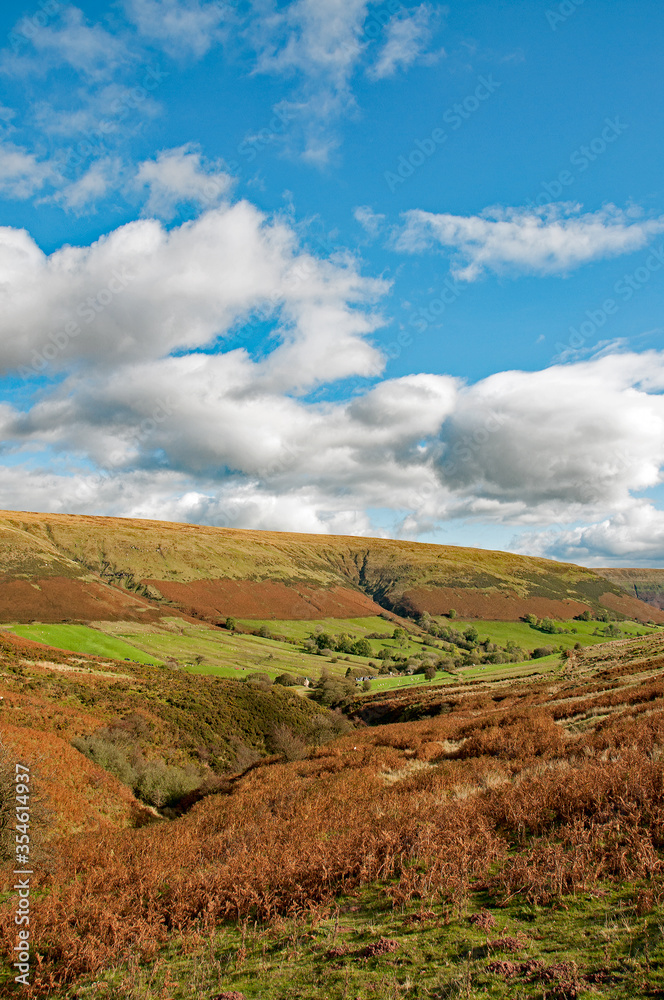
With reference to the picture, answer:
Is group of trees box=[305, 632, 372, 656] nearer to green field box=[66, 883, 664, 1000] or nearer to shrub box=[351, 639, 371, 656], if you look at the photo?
shrub box=[351, 639, 371, 656]

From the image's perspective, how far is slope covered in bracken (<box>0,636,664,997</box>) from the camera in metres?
7.92

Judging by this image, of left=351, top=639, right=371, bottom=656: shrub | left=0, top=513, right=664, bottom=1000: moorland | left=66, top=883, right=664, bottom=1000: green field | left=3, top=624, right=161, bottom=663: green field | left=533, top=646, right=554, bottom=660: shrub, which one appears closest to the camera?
left=66, top=883, right=664, bottom=1000: green field

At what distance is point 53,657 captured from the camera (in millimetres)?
43812

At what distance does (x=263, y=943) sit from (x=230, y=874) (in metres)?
2.38

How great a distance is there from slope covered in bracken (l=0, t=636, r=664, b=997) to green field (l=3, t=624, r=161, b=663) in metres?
79.6

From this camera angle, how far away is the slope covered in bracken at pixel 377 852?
7918 millimetres

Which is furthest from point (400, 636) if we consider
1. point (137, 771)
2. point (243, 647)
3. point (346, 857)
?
point (346, 857)

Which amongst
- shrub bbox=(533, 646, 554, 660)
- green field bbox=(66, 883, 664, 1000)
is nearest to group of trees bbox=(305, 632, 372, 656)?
shrub bbox=(533, 646, 554, 660)

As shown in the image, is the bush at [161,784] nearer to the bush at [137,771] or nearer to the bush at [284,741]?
the bush at [137,771]

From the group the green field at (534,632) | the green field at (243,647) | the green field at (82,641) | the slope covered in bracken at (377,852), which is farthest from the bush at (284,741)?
the green field at (534,632)

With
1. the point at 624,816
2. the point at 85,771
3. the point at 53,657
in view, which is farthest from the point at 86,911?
the point at 53,657

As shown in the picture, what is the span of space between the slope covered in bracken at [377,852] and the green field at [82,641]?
79.6m

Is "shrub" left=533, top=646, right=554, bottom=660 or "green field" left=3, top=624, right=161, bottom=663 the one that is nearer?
"green field" left=3, top=624, right=161, bottom=663

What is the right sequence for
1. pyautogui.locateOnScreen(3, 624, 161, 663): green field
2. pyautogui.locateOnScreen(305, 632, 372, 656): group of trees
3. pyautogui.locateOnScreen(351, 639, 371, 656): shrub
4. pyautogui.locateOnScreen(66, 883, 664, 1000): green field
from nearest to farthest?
pyautogui.locateOnScreen(66, 883, 664, 1000): green field → pyautogui.locateOnScreen(3, 624, 161, 663): green field → pyautogui.locateOnScreen(305, 632, 372, 656): group of trees → pyautogui.locateOnScreen(351, 639, 371, 656): shrub
